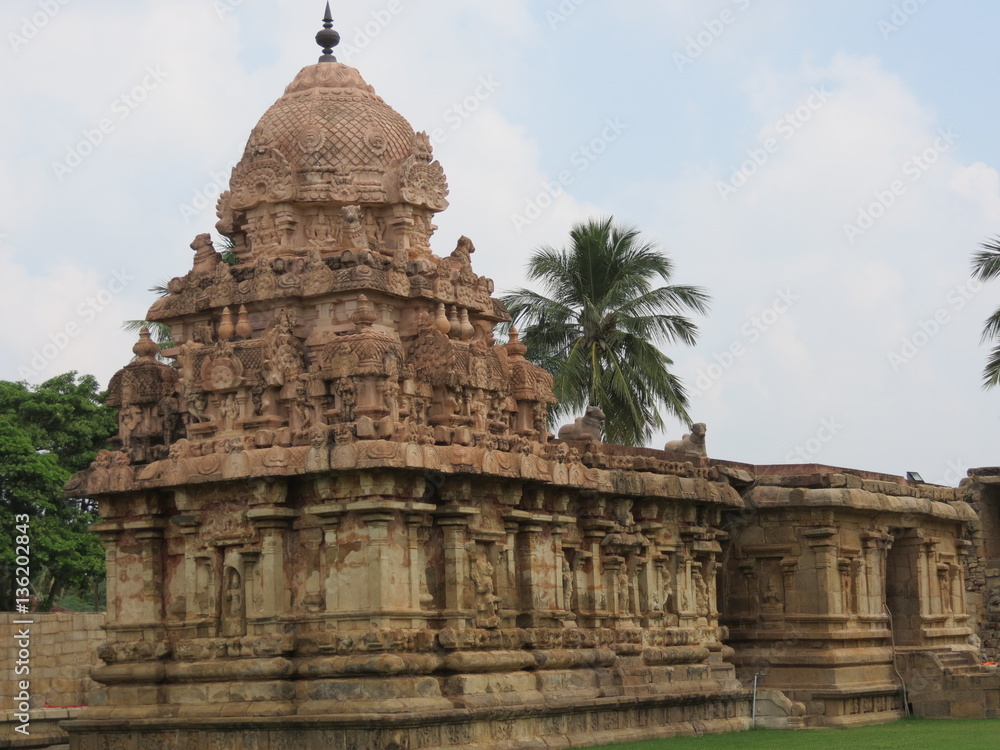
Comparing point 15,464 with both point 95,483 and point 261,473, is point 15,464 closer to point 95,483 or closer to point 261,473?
point 95,483

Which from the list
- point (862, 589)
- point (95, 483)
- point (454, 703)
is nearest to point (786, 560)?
point (862, 589)

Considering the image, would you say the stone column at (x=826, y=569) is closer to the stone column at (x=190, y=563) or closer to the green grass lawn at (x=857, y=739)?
the green grass lawn at (x=857, y=739)

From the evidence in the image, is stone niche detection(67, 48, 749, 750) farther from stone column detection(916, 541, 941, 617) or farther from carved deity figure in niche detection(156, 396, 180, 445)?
stone column detection(916, 541, 941, 617)

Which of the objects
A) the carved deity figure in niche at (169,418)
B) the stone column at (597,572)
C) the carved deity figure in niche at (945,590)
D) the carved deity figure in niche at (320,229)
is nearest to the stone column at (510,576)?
the stone column at (597,572)

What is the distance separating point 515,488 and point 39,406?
19676mm

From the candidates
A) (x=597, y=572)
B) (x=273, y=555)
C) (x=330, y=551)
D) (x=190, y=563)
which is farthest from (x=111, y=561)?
(x=597, y=572)

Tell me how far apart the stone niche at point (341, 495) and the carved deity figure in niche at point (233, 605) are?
3 centimetres

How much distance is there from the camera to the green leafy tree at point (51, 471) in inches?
1452

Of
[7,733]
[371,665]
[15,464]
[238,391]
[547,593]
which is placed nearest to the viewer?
[371,665]

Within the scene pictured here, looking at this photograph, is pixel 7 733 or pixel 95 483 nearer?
pixel 95 483

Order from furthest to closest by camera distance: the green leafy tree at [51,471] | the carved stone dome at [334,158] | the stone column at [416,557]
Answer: the green leafy tree at [51,471], the carved stone dome at [334,158], the stone column at [416,557]

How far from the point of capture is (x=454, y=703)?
20578 mm

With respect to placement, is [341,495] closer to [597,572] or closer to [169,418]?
[169,418]

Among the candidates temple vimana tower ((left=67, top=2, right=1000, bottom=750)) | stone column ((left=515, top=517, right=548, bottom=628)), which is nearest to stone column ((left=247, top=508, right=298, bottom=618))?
temple vimana tower ((left=67, top=2, right=1000, bottom=750))
